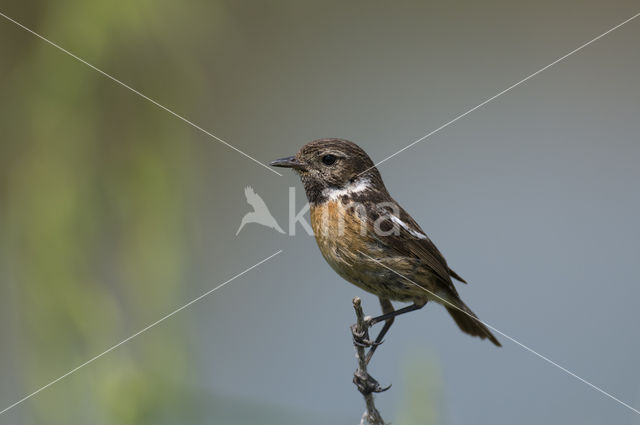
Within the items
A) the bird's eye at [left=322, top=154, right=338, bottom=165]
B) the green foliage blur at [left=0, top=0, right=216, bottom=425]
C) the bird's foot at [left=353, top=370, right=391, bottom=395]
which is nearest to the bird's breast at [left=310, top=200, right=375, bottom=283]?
the bird's eye at [left=322, top=154, right=338, bottom=165]

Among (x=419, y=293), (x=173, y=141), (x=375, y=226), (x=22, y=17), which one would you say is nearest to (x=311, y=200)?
(x=375, y=226)

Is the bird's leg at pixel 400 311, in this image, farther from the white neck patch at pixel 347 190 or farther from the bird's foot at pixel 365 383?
the white neck patch at pixel 347 190

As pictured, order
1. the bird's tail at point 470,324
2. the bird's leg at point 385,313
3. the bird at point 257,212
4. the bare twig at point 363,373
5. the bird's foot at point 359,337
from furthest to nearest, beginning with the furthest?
the bird at point 257,212 → the bird's tail at point 470,324 → the bird's leg at point 385,313 → the bird's foot at point 359,337 → the bare twig at point 363,373

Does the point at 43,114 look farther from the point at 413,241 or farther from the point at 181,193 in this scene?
the point at 413,241

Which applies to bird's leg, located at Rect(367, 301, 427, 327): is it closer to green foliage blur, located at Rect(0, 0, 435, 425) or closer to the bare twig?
the bare twig

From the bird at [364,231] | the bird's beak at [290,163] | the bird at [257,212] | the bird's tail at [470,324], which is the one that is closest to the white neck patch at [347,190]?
the bird at [364,231]

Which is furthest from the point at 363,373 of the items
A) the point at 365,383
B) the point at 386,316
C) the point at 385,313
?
the point at 385,313
